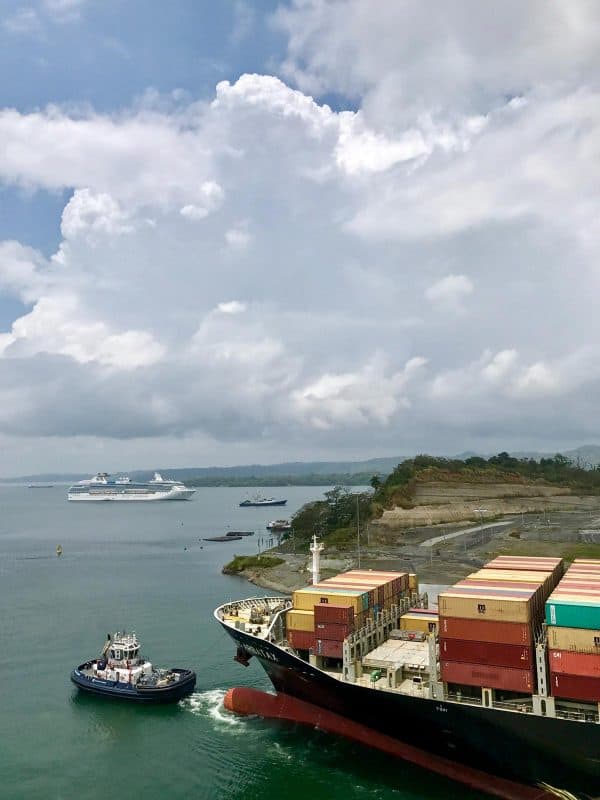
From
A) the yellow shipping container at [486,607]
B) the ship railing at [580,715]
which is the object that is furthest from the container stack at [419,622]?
the ship railing at [580,715]

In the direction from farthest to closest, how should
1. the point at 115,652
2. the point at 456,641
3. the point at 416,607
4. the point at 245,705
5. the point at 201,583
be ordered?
the point at 201,583, the point at 416,607, the point at 115,652, the point at 245,705, the point at 456,641

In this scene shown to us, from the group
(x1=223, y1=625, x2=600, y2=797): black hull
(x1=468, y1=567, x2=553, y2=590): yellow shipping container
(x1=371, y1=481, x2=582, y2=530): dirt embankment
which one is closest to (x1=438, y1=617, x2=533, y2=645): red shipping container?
(x1=223, y1=625, x2=600, y2=797): black hull

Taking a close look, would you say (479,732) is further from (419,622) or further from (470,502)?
(470,502)

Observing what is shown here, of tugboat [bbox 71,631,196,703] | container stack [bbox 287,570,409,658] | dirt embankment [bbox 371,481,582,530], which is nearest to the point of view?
container stack [bbox 287,570,409,658]

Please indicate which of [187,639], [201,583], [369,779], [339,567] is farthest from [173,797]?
[339,567]

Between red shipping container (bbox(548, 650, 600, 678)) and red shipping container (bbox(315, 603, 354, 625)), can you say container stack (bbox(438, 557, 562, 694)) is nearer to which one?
red shipping container (bbox(548, 650, 600, 678))

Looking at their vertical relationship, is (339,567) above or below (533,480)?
below

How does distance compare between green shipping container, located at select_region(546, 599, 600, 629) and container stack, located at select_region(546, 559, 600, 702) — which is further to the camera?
green shipping container, located at select_region(546, 599, 600, 629)

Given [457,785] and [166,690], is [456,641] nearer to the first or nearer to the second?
[457,785]

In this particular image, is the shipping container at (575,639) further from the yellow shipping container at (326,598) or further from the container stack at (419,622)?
the container stack at (419,622)
